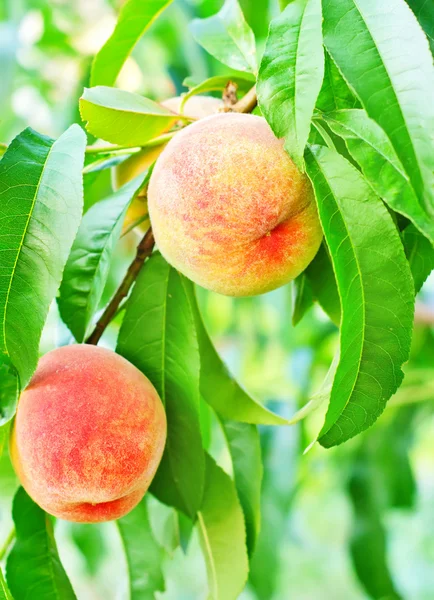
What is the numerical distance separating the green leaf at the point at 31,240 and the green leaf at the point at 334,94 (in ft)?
0.94

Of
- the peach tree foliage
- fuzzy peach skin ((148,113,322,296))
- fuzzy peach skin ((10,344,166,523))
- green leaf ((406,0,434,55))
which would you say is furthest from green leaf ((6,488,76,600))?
green leaf ((406,0,434,55))

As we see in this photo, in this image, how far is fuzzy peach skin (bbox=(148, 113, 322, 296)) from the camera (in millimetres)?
842

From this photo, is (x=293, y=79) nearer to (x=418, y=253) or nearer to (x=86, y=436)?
(x=418, y=253)

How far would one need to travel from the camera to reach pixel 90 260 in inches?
41.9

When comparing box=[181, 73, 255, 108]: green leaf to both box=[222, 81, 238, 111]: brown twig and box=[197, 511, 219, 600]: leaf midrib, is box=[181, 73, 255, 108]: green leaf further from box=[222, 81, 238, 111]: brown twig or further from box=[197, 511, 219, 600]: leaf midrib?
box=[197, 511, 219, 600]: leaf midrib

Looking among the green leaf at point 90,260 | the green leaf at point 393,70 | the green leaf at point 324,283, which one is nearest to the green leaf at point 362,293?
the green leaf at point 393,70

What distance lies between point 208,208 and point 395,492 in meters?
1.45

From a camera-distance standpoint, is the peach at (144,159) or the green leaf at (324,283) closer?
the green leaf at (324,283)

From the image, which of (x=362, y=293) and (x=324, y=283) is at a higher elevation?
(x=362, y=293)

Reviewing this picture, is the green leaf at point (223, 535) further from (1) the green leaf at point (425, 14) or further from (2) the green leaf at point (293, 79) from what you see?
(1) the green leaf at point (425, 14)

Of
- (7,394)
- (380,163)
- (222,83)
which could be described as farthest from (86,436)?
(222,83)

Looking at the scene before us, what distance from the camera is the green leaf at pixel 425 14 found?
0.91m

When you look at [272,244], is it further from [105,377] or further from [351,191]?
[105,377]

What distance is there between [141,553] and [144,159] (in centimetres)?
65
